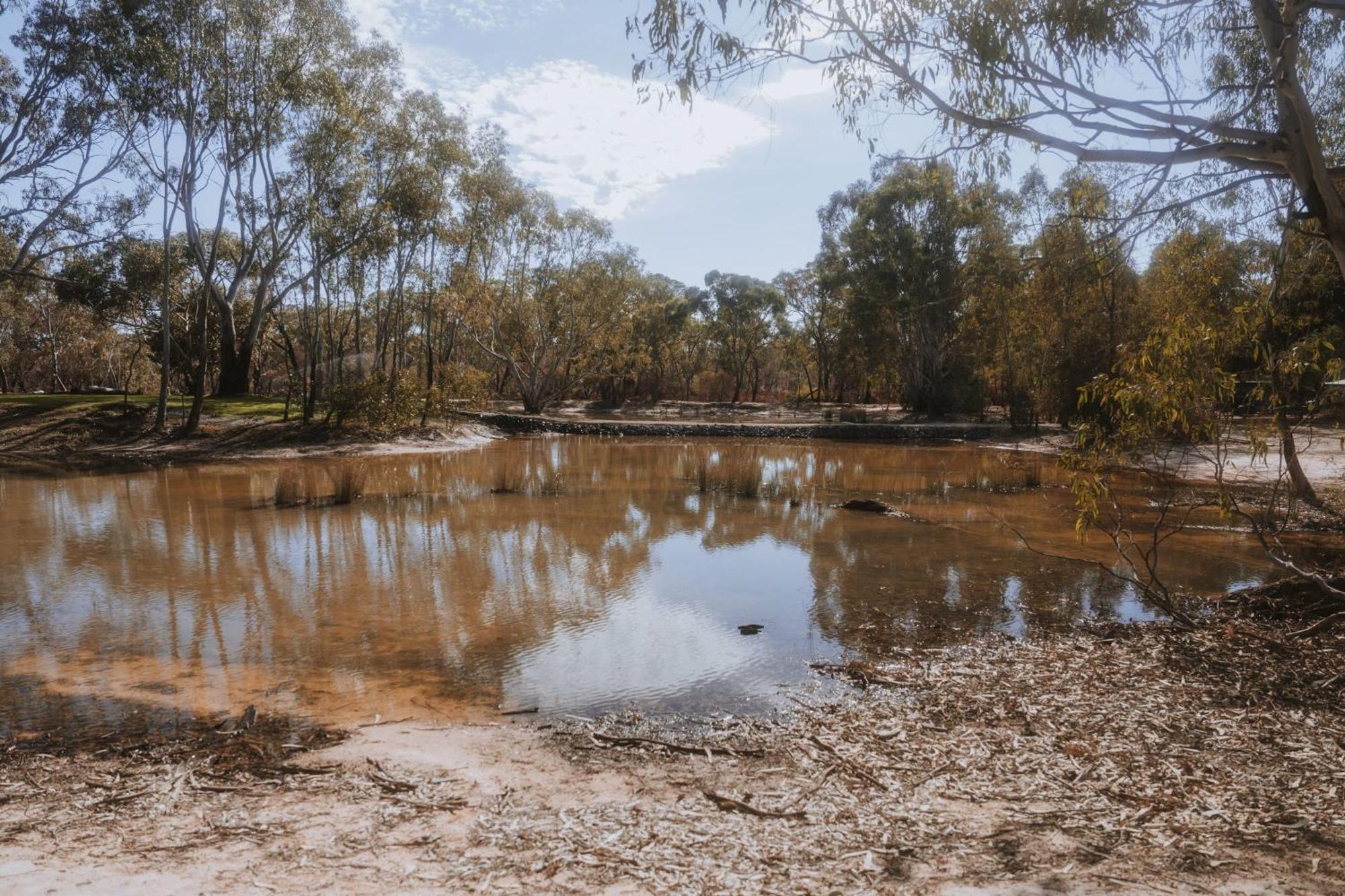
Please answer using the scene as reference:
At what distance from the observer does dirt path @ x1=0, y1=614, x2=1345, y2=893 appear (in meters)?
2.71

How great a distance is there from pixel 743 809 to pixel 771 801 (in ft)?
0.55

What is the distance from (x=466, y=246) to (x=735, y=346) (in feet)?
81.9

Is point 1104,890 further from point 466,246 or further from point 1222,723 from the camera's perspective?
point 466,246

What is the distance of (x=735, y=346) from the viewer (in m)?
55.8

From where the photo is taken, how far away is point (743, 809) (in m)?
3.36

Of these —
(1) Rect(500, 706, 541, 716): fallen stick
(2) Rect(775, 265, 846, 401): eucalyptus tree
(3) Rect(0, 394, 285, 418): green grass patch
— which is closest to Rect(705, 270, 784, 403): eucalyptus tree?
(2) Rect(775, 265, 846, 401): eucalyptus tree

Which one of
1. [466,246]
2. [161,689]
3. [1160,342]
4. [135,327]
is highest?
[466,246]

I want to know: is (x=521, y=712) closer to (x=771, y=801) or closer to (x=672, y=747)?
(x=672, y=747)

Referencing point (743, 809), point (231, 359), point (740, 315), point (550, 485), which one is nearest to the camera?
point (743, 809)

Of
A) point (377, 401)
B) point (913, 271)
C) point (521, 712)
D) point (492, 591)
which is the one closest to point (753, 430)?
point (913, 271)

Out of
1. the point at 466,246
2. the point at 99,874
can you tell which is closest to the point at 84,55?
the point at 466,246

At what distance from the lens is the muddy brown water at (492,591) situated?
539cm

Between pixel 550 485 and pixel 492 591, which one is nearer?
pixel 492 591

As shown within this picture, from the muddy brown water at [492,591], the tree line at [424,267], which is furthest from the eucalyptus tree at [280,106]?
the muddy brown water at [492,591]
